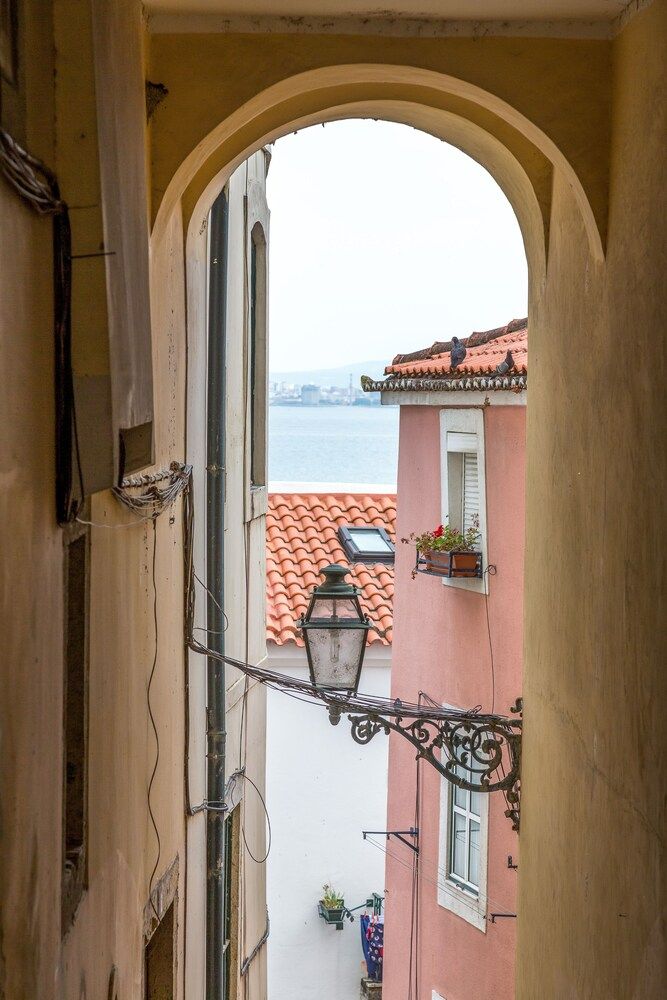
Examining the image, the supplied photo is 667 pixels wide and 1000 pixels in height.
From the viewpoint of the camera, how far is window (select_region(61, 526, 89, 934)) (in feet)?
16.2

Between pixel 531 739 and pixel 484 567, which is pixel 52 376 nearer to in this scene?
pixel 531 739

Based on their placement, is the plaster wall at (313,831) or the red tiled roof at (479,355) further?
the plaster wall at (313,831)

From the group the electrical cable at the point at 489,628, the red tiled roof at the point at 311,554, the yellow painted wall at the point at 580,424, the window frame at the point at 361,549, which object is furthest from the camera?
the window frame at the point at 361,549

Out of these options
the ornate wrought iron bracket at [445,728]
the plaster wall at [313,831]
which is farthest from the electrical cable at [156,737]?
the plaster wall at [313,831]

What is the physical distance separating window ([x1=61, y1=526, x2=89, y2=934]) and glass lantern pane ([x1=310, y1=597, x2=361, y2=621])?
3455mm

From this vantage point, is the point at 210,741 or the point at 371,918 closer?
the point at 210,741

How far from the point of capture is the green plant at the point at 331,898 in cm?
1570

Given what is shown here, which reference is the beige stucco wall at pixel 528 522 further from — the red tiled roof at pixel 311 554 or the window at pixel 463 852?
the red tiled roof at pixel 311 554

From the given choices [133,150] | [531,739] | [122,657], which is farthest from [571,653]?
[133,150]

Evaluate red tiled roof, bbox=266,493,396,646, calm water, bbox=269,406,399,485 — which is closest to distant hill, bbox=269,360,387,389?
calm water, bbox=269,406,399,485

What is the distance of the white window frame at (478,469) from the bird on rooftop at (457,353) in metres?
0.42

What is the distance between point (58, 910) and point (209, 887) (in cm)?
470

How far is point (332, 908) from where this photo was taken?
15680 millimetres

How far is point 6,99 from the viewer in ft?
11.4
